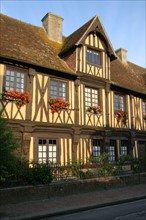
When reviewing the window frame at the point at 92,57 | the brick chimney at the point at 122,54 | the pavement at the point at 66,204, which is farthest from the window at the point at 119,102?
the pavement at the point at 66,204

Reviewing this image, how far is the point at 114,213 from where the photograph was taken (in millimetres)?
6875

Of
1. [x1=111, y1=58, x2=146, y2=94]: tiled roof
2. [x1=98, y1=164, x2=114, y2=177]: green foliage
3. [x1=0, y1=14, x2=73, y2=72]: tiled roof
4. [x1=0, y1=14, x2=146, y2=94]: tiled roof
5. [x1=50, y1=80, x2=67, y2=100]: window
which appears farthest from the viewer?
[x1=111, y1=58, x2=146, y2=94]: tiled roof

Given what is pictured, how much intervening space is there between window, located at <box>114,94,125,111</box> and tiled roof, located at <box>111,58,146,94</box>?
834 mm

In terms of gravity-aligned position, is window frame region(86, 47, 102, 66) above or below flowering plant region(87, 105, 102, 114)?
above

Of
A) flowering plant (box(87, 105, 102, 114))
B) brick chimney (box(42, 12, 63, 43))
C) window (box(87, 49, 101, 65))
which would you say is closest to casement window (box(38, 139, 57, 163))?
flowering plant (box(87, 105, 102, 114))

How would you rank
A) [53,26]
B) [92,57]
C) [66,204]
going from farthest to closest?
[53,26]
[92,57]
[66,204]

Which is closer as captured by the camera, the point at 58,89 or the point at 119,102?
the point at 58,89

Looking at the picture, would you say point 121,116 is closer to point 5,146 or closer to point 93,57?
point 93,57

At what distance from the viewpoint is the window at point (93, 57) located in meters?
14.2

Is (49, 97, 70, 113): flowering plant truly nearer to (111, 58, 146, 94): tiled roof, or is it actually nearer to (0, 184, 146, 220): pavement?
(111, 58, 146, 94): tiled roof

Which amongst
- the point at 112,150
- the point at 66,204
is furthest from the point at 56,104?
the point at 66,204

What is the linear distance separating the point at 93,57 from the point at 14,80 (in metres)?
5.52

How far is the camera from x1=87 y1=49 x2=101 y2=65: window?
559 inches

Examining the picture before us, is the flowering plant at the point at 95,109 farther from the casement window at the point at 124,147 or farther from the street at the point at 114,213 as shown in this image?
the street at the point at 114,213
